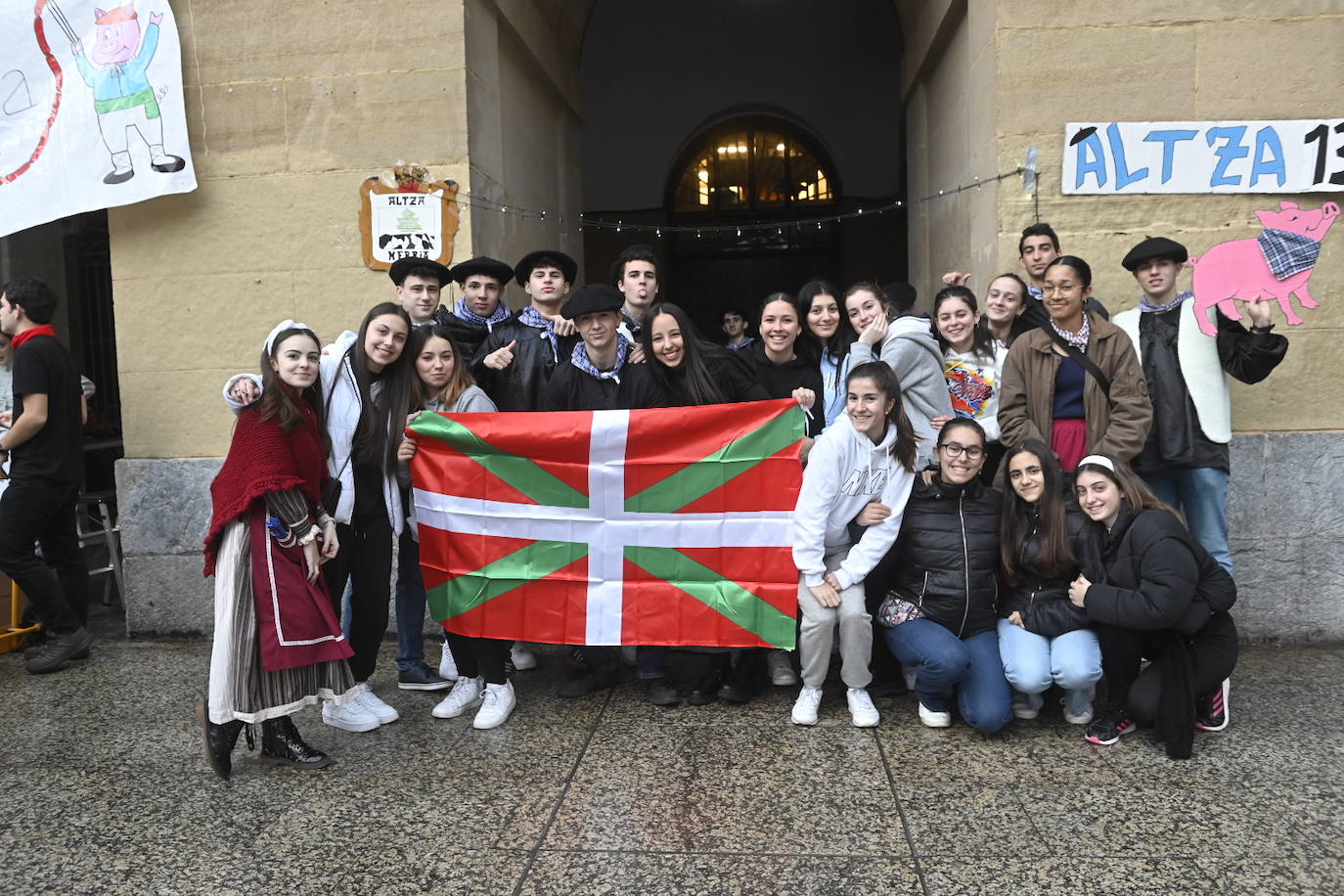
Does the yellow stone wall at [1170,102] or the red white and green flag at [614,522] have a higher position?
the yellow stone wall at [1170,102]

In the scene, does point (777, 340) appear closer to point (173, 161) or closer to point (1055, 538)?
point (1055, 538)

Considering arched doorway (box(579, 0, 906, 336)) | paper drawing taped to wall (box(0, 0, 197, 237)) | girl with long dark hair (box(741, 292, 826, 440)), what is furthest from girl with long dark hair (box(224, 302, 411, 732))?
arched doorway (box(579, 0, 906, 336))

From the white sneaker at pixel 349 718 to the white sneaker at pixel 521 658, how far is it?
0.79 metres

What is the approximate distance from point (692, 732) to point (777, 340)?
1606 millimetres

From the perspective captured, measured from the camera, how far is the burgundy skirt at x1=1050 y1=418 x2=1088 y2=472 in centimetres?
389

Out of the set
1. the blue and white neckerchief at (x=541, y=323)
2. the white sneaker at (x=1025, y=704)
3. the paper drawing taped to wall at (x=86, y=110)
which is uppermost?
the paper drawing taped to wall at (x=86, y=110)

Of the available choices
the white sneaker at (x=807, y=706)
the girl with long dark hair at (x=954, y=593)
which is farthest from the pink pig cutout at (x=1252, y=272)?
the white sneaker at (x=807, y=706)

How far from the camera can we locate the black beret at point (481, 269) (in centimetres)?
434

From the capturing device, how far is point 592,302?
3.72 m

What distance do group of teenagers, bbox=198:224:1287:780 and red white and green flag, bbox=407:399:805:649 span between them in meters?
0.12

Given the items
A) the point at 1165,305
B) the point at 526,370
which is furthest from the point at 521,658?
the point at 1165,305

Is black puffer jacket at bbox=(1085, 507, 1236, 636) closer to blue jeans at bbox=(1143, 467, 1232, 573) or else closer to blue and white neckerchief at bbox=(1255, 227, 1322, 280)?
blue jeans at bbox=(1143, 467, 1232, 573)

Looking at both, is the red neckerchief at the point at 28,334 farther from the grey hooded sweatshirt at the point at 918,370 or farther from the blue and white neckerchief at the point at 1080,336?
the blue and white neckerchief at the point at 1080,336

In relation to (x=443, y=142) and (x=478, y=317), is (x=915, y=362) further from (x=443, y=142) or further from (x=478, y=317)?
(x=443, y=142)
